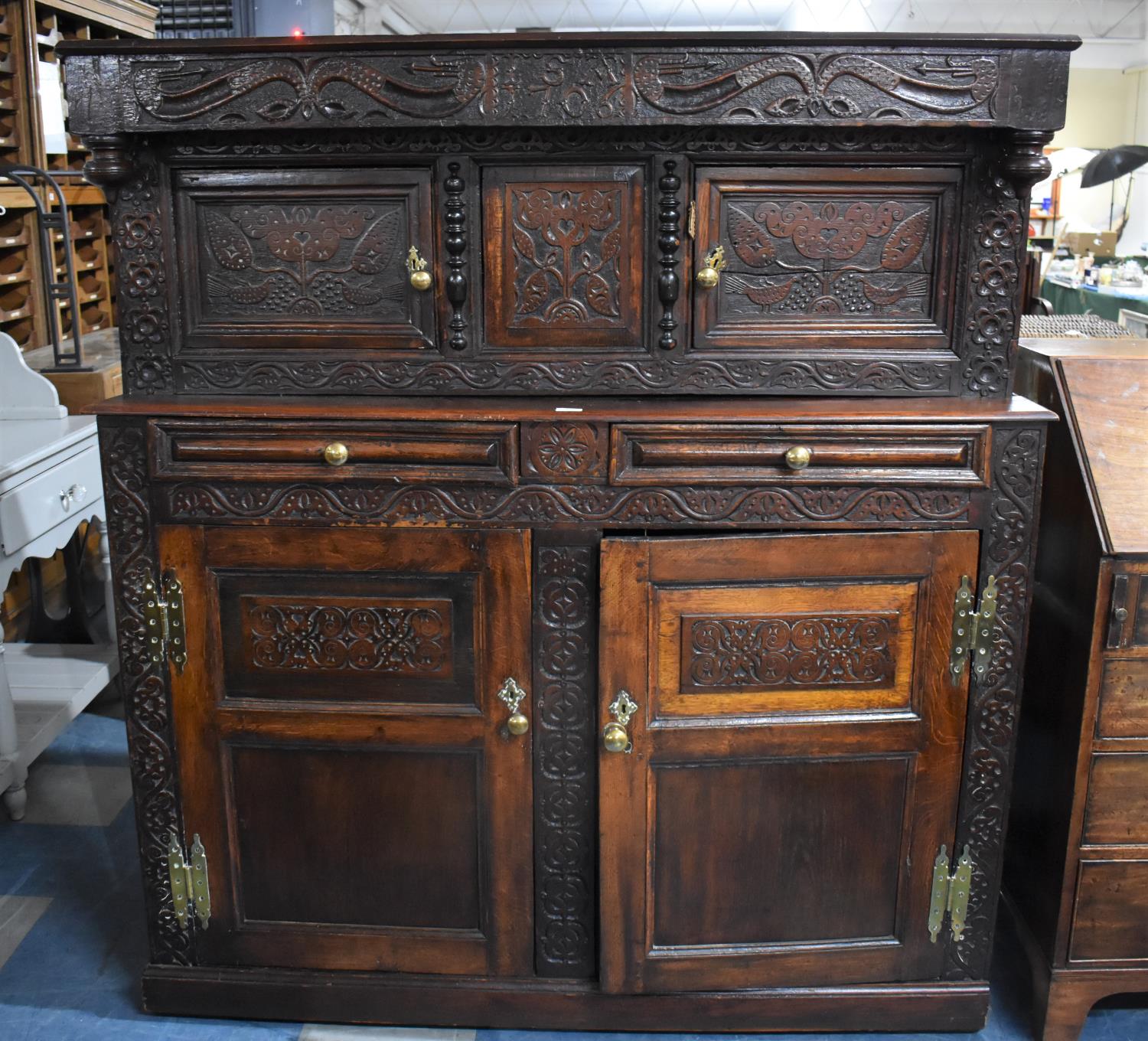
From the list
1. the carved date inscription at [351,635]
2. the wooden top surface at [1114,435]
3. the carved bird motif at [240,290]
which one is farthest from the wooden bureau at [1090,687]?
the carved bird motif at [240,290]

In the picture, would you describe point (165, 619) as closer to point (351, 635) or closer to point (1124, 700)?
point (351, 635)

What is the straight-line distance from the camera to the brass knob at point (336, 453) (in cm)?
178

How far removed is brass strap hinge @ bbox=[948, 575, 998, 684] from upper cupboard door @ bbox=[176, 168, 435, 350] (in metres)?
1.01

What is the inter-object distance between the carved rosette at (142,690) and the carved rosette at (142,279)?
12cm

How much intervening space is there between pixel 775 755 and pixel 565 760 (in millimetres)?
367

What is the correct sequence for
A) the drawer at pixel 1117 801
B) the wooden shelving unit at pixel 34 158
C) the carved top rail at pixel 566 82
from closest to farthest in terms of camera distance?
the carved top rail at pixel 566 82 → the drawer at pixel 1117 801 → the wooden shelving unit at pixel 34 158

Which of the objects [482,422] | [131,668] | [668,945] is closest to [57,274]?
[131,668]

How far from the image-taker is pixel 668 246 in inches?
70.7

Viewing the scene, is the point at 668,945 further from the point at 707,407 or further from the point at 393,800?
the point at 707,407

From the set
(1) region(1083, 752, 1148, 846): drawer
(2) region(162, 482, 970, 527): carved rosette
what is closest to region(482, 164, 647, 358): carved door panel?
(2) region(162, 482, 970, 527): carved rosette

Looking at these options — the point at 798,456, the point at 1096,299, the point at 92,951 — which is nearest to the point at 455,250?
the point at 798,456

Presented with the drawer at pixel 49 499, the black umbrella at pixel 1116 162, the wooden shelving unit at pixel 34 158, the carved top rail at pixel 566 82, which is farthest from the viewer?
the black umbrella at pixel 1116 162

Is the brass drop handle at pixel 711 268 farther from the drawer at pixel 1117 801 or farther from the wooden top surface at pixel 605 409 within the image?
the drawer at pixel 1117 801

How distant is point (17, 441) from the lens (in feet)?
9.25
